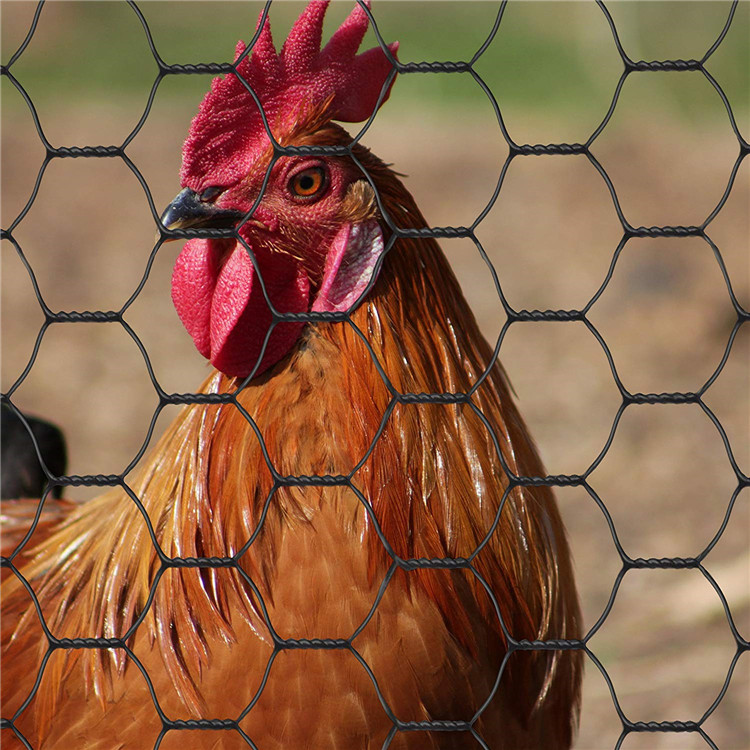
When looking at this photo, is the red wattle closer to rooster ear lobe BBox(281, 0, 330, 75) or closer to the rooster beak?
the rooster beak

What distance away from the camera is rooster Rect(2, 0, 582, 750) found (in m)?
1.37

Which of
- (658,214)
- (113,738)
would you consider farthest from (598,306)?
(113,738)

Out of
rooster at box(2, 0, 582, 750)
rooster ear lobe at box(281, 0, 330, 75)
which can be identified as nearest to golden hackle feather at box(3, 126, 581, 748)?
rooster at box(2, 0, 582, 750)

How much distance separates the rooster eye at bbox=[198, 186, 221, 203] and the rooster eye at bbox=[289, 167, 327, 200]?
0.12 metres

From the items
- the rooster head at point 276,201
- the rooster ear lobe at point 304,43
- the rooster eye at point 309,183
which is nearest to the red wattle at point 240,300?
the rooster head at point 276,201

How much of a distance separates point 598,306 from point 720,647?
7.05 ft

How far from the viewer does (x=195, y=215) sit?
143cm

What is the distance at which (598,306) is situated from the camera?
4.58m

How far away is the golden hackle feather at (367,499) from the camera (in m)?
1.41

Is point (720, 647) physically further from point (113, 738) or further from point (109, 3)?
point (109, 3)

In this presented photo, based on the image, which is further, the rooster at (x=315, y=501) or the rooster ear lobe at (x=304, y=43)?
the rooster ear lobe at (x=304, y=43)

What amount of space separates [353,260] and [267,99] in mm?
294

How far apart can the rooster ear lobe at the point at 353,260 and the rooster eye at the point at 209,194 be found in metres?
0.20

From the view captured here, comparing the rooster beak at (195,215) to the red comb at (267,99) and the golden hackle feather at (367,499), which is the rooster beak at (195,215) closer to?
the red comb at (267,99)
